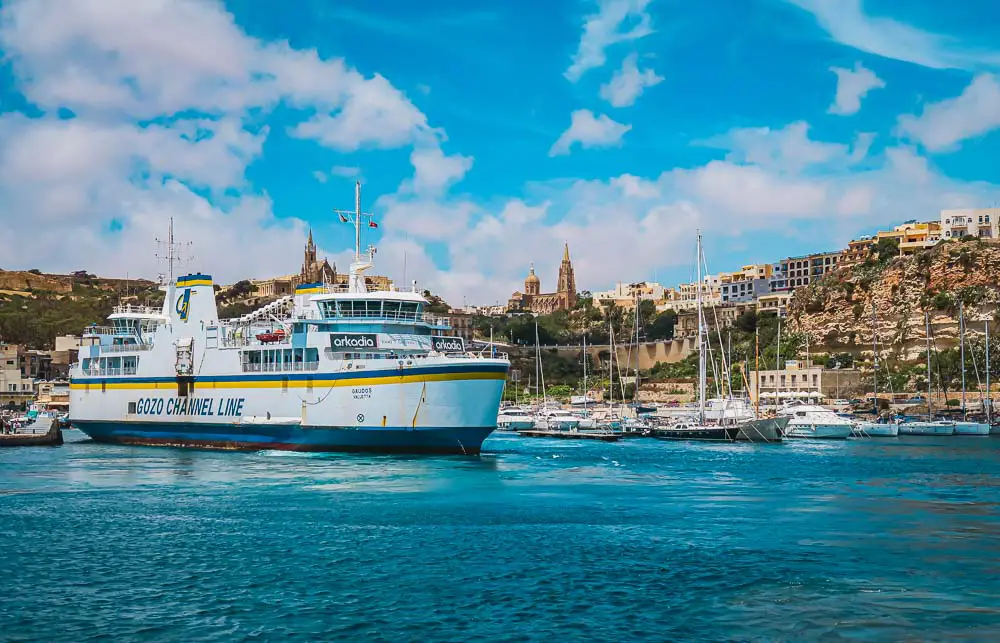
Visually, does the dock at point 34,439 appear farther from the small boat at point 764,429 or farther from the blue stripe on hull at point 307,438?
the small boat at point 764,429

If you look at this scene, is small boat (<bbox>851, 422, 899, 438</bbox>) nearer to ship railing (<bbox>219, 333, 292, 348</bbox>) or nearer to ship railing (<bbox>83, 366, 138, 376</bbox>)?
ship railing (<bbox>219, 333, 292, 348</bbox>)

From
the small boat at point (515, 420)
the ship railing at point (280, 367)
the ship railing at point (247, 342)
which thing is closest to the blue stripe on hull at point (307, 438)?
the ship railing at point (280, 367)

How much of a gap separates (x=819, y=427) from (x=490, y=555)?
53.0 meters

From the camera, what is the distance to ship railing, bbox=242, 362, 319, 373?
49750mm

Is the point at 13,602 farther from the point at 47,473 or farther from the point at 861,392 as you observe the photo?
the point at 861,392

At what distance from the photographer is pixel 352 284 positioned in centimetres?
5316

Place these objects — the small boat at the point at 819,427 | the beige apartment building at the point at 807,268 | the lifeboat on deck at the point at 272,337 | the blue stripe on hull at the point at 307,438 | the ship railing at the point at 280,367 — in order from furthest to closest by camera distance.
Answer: the beige apartment building at the point at 807,268, the small boat at the point at 819,427, the lifeboat on deck at the point at 272,337, the ship railing at the point at 280,367, the blue stripe on hull at the point at 307,438

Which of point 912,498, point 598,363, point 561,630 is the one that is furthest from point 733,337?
point 561,630

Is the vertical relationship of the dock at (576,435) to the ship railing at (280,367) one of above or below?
below

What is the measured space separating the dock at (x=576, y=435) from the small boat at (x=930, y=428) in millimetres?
24060

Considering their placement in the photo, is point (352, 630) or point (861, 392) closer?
point (352, 630)

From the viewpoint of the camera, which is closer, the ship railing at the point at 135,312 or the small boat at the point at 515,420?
the ship railing at the point at 135,312

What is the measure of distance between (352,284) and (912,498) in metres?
29.8

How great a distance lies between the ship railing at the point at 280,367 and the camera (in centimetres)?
4975
